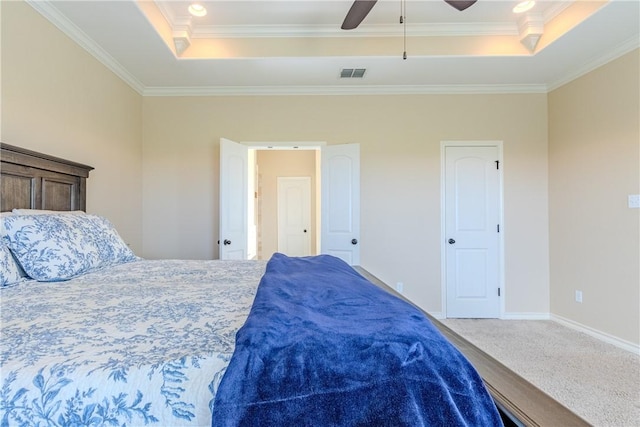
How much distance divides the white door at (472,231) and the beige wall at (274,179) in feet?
11.9

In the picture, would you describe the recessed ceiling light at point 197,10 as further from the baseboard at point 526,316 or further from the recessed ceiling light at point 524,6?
the baseboard at point 526,316

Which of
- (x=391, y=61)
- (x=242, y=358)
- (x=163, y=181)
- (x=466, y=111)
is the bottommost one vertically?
(x=242, y=358)

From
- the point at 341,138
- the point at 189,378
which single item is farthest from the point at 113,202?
the point at 189,378

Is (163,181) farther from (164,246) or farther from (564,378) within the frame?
(564,378)

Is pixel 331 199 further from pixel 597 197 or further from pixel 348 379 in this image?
pixel 348 379

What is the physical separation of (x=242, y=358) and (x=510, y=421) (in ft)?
2.13

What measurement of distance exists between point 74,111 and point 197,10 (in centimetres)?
136

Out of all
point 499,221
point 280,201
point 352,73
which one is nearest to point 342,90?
point 352,73

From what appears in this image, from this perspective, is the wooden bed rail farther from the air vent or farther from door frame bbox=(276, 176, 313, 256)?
door frame bbox=(276, 176, 313, 256)

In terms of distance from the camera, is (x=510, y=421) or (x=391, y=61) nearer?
(x=510, y=421)

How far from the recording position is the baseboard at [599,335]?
8.90 feet

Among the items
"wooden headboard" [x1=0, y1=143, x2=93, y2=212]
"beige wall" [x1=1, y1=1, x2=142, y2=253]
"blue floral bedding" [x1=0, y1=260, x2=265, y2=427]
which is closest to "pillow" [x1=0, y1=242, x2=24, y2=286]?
"blue floral bedding" [x1=0, y1=260, x2=265, y2=427]

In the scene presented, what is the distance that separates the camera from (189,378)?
69cm

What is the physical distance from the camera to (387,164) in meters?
3.66
